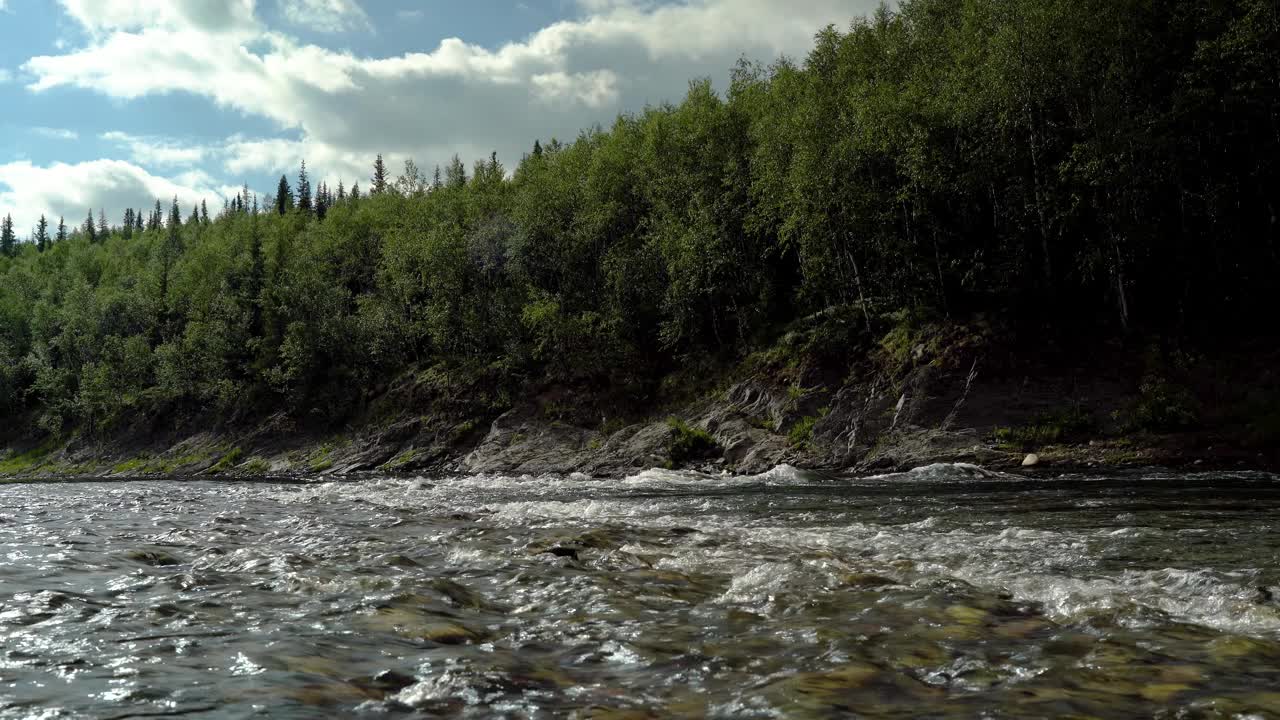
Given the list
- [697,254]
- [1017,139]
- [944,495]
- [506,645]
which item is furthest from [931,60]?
[506,645]

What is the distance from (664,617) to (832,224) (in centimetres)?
3452

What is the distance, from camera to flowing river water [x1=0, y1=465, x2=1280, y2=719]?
17.3 feet

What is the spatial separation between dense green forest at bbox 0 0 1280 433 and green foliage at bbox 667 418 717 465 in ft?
33.3

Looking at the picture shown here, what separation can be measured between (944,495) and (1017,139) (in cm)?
2391

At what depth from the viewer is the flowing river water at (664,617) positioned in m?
5.27

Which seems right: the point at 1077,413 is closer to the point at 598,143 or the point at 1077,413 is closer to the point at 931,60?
the point at 931,60

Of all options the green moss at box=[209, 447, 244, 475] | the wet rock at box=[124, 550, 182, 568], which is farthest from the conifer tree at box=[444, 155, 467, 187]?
the wet rock at box=[124, 550, 182, 568]

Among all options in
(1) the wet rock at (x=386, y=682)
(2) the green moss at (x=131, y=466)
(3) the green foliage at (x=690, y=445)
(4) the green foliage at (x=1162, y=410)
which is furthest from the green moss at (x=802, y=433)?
(2) the green moss at (x=131, y=466)

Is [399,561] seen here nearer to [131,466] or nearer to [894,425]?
[894,425]

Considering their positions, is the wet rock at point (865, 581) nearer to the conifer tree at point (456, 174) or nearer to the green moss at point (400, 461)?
the green moss at point (400, 461)

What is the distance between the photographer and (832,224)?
39.4 meters

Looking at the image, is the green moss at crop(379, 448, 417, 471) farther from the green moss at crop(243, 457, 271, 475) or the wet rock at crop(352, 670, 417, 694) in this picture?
the wet rock at crop(352, 670, 417, 694)

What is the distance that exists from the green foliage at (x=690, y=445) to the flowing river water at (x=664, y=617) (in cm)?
1850

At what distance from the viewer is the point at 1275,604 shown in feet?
24.5
